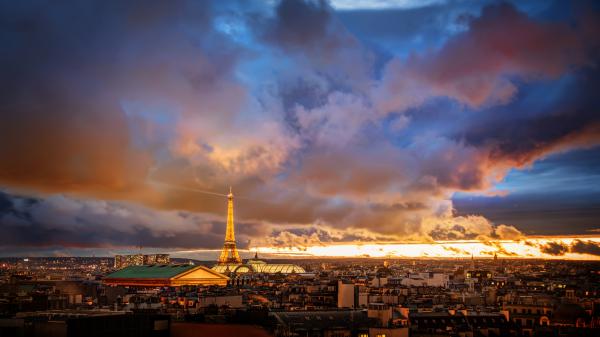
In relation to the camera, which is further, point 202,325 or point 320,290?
point 320,290

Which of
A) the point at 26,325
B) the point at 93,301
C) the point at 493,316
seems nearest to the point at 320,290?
the point at 93,301

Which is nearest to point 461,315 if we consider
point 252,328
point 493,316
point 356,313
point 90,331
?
point 493,316

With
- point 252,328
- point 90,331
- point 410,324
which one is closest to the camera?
point 90,331

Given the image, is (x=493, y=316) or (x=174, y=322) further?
(x=493, y=316)

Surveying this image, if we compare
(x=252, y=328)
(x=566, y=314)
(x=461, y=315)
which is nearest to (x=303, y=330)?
(x=252, y=328)

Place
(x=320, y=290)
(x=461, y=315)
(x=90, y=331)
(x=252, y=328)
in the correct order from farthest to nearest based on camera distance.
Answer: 1. (x=320, y=290)
2. (x=461, y=315)
3. (x=252, y=328)
4. (x=90, y=331)

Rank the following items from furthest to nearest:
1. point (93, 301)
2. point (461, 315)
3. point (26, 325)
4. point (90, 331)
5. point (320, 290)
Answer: point (320, 290) < point (93, 301) < point (461, 315) < point (26, 325) < point (90, 331)

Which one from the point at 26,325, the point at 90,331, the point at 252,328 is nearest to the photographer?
the point at 90,331

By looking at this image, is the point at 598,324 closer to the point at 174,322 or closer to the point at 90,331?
the point at 174,322

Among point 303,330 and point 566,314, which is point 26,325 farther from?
point 566,314
